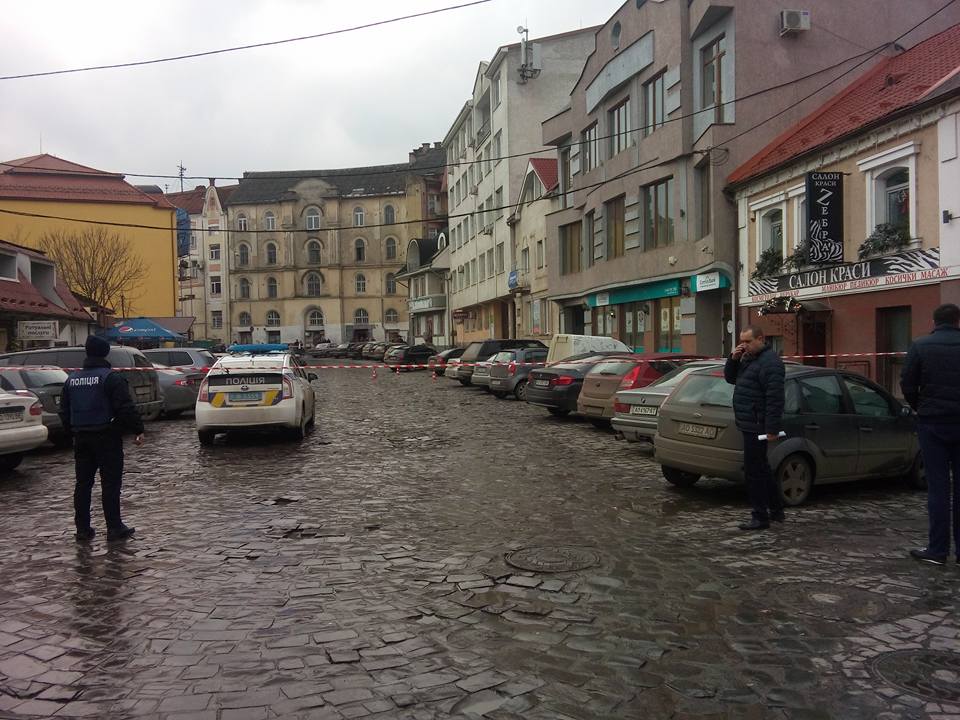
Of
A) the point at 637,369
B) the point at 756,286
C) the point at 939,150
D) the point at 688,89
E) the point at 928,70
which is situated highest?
the point at 688,89

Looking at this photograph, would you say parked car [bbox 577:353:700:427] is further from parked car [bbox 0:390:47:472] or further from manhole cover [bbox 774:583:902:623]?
parked car [bbox 0:390:47:472]

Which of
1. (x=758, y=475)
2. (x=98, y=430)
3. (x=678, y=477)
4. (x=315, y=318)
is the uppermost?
(x=315, y=318)

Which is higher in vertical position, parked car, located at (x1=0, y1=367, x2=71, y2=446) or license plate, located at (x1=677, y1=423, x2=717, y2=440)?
parked car, located at (x1=0, y1=367, x2=71, y2=446)

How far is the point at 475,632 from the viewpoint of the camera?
4719 mm

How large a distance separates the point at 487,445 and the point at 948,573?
26.8 feet

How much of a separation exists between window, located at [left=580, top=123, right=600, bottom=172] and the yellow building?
28.5m

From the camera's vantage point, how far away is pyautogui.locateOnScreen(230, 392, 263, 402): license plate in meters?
13.0

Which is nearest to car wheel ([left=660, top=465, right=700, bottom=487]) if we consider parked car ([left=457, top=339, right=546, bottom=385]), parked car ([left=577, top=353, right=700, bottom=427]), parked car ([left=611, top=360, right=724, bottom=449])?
parked car ([left=611, top=360, right=724, bottom=449])

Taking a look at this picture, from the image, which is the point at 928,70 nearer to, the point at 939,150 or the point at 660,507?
the point at 939,150

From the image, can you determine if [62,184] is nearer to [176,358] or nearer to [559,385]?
[176,358]

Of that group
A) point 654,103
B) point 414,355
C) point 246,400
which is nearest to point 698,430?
point 246,400

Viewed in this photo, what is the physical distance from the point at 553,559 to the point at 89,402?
14.7 feet

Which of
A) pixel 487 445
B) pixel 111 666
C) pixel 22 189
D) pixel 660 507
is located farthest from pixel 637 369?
pixel 22 189

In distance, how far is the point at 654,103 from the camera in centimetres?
2756
